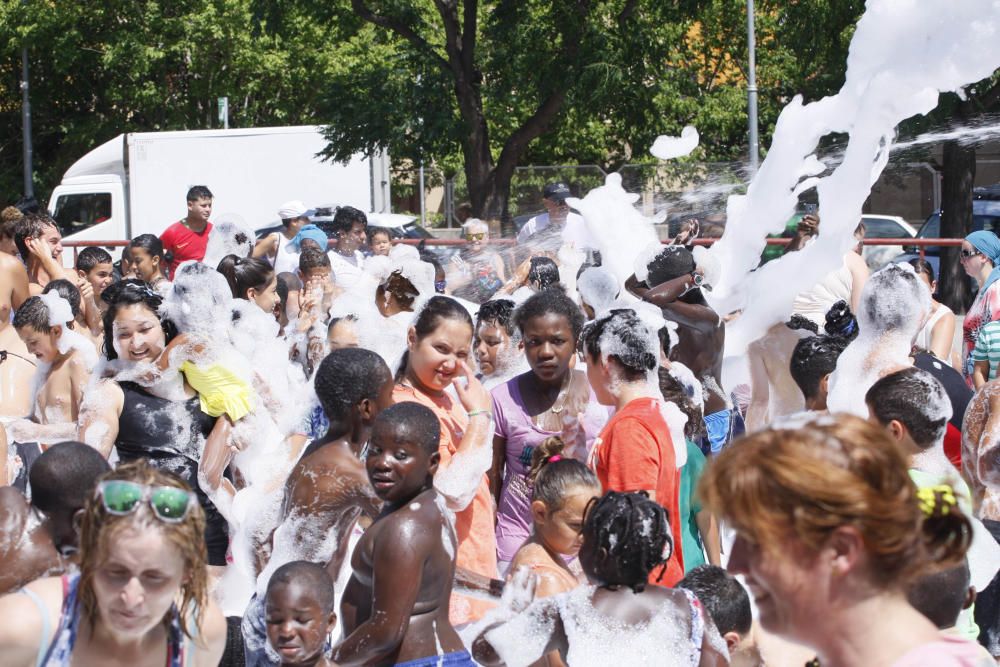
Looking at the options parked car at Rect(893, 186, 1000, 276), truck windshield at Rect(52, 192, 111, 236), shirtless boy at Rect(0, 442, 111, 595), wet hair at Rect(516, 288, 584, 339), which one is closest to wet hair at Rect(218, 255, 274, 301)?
wet hair at Rect(516, 288, 584, 339)

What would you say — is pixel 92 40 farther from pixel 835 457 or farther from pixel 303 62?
pixel 835 457

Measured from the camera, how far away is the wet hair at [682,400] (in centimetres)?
494

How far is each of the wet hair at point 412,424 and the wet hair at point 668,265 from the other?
2.54m

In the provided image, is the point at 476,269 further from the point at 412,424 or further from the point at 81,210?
the point at 81,210

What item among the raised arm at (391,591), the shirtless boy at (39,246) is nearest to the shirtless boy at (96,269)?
the shirtless boy at (39,246)

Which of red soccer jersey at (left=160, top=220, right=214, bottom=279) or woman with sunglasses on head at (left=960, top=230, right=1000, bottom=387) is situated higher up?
red soccer jersey at (left=160, top=220, right=214, bottom=279)

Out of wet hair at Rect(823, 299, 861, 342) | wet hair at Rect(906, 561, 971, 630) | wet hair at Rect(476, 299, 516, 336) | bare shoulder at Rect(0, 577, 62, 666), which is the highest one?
A: wet hair at Rect(476, 299, 516, 336)

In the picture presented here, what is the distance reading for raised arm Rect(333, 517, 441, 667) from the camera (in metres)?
3.24

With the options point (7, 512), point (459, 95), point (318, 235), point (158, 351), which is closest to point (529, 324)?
point (158, 351)

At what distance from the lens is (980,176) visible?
25.5 meters

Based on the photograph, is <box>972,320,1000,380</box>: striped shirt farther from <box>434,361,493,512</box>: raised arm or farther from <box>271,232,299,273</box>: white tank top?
<box>271,232,299,273</box>: white tank top

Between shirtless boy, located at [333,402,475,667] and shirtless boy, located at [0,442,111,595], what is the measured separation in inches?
28.8

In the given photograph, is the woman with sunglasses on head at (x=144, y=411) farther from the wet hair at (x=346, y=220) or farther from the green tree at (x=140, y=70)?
the green tree at (x=140, y=70)

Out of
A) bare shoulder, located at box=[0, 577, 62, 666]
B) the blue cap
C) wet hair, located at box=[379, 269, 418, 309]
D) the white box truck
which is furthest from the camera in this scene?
the white box truck
